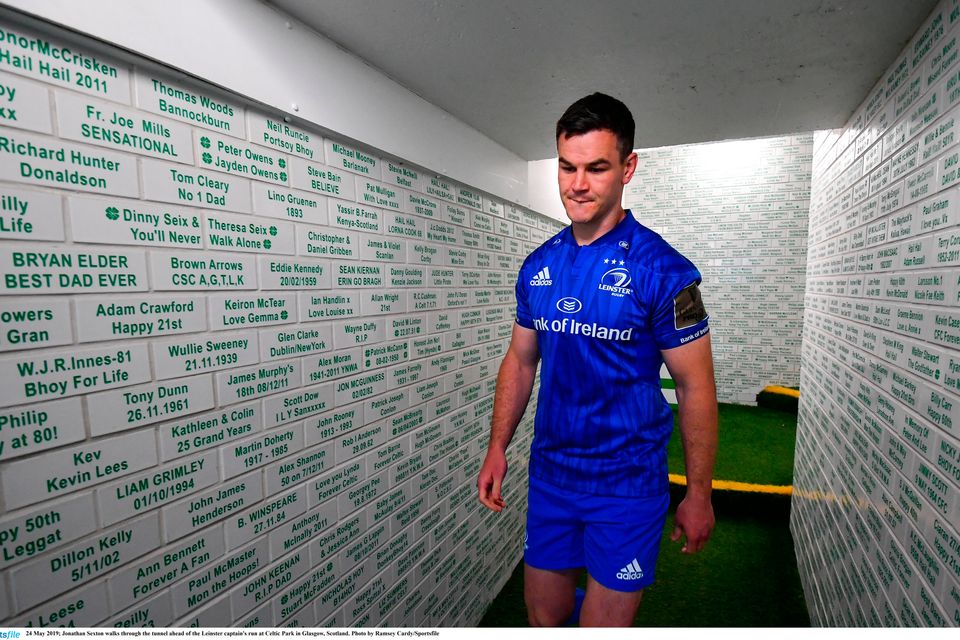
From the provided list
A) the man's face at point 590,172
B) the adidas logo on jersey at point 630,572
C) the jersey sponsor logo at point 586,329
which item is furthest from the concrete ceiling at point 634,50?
the adidas logo on jersey at point 630,572

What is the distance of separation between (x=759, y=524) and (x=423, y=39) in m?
3.62

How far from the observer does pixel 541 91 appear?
1788 mm

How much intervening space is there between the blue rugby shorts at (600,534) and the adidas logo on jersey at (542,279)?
2.18ft

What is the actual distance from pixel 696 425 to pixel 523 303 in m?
0.68

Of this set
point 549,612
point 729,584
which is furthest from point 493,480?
point 729,584

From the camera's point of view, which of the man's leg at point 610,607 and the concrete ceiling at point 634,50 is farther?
the man's leg at point 610,607

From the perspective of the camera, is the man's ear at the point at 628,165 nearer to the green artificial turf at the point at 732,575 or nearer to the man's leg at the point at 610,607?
the man's leg at the point at 610,607

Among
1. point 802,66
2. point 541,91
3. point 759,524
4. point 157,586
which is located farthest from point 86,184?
point 759,524

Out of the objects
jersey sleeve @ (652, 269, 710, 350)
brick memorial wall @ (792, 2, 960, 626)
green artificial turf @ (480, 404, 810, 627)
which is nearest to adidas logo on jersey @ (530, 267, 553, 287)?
jersey sleeve @ (652, 269, 710, 350)

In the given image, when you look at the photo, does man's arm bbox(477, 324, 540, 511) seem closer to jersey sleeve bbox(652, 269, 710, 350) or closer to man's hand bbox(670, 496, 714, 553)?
jersey sleeve bbox(652, 269, 710, 350)

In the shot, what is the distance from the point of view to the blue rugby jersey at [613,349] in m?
1.38

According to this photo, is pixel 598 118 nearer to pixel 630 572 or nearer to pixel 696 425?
pixel 696 425

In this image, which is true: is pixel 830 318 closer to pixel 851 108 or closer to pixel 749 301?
pixel 851 108

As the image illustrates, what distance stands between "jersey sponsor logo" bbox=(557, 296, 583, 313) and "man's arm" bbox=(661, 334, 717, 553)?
0.96 feet
